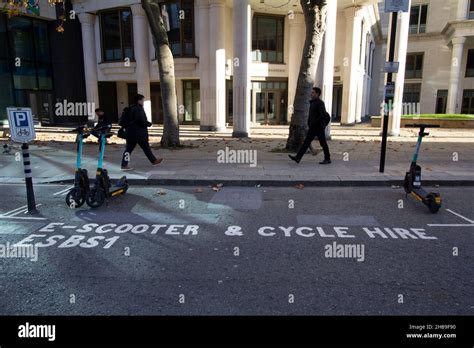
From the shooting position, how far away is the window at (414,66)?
129ft

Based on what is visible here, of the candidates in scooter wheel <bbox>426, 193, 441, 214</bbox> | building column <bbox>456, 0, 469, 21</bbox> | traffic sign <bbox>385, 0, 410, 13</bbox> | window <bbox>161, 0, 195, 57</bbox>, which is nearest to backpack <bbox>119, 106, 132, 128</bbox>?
traffic sign <bbox>385, 0, 410, 13</bbox>

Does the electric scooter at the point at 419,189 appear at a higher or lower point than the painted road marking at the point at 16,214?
higher

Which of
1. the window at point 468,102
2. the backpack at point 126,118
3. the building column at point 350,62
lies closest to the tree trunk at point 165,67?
the backpack at point 126,118

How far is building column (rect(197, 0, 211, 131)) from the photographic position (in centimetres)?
A: 2066

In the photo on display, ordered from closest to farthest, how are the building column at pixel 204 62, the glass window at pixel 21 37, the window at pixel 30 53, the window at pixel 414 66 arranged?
the building column at pixel 204 62 < the glass window at pixel 21 37 < the window at pixel 30 53 < the window at pixel 414 66

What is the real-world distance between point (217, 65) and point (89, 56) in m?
10.5

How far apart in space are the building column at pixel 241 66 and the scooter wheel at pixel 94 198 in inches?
486

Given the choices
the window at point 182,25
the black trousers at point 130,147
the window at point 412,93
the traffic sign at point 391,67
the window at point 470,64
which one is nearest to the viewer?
the traffic sign at point 391,67

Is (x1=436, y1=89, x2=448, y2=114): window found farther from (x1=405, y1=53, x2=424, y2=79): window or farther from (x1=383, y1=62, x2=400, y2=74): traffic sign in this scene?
(x1=383, y1=62, x2=400, y2=74): traffic sign

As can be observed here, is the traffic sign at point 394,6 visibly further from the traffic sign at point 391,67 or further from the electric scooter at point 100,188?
the electric scooter at point 100,188

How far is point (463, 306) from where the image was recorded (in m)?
3.30
